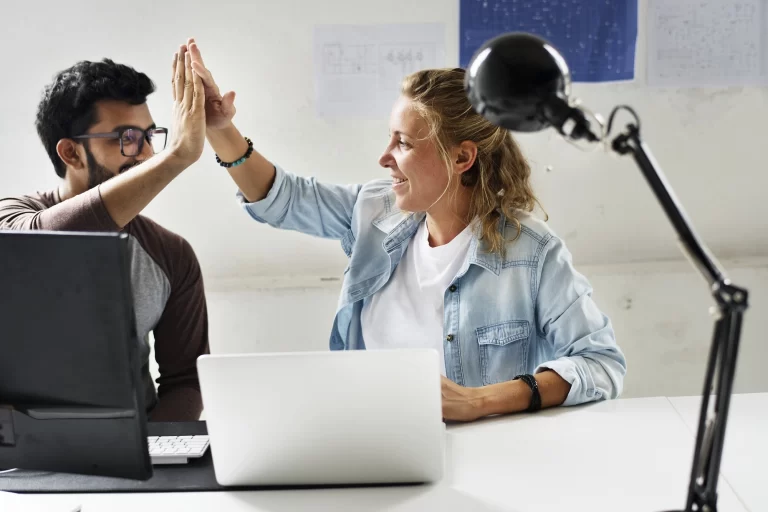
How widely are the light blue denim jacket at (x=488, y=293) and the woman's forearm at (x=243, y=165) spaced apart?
1.3 inches

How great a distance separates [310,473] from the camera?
1.11 m

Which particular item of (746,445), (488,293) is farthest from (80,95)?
(746,445)

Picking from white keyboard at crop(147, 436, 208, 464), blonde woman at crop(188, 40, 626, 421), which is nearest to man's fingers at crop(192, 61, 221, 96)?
blonde woman at crop(188, 40, 626, 421)

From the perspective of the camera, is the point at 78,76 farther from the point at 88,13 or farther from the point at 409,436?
the point at 409,436

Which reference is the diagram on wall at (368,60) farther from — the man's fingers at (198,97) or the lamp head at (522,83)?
the lamp head at (522,83)

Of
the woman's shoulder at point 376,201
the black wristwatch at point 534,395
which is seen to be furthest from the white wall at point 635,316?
the black wristwatch at point 534,395

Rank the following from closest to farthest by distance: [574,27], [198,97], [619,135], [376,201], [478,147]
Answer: [619,135]
[198,97]
[478,147]
[376,201]
[574,27]

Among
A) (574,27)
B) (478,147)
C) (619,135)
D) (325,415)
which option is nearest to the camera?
(619,135)

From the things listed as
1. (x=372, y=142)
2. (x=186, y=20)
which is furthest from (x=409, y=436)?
(x=186, y=20)

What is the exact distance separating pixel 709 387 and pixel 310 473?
1.88ft

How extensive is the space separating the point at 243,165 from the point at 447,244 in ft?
1.70

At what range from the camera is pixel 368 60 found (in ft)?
7.91

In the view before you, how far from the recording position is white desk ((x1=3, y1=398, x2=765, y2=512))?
3.49 feet

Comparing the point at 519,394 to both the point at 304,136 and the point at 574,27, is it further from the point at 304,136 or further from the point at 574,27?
the point at 574,27
